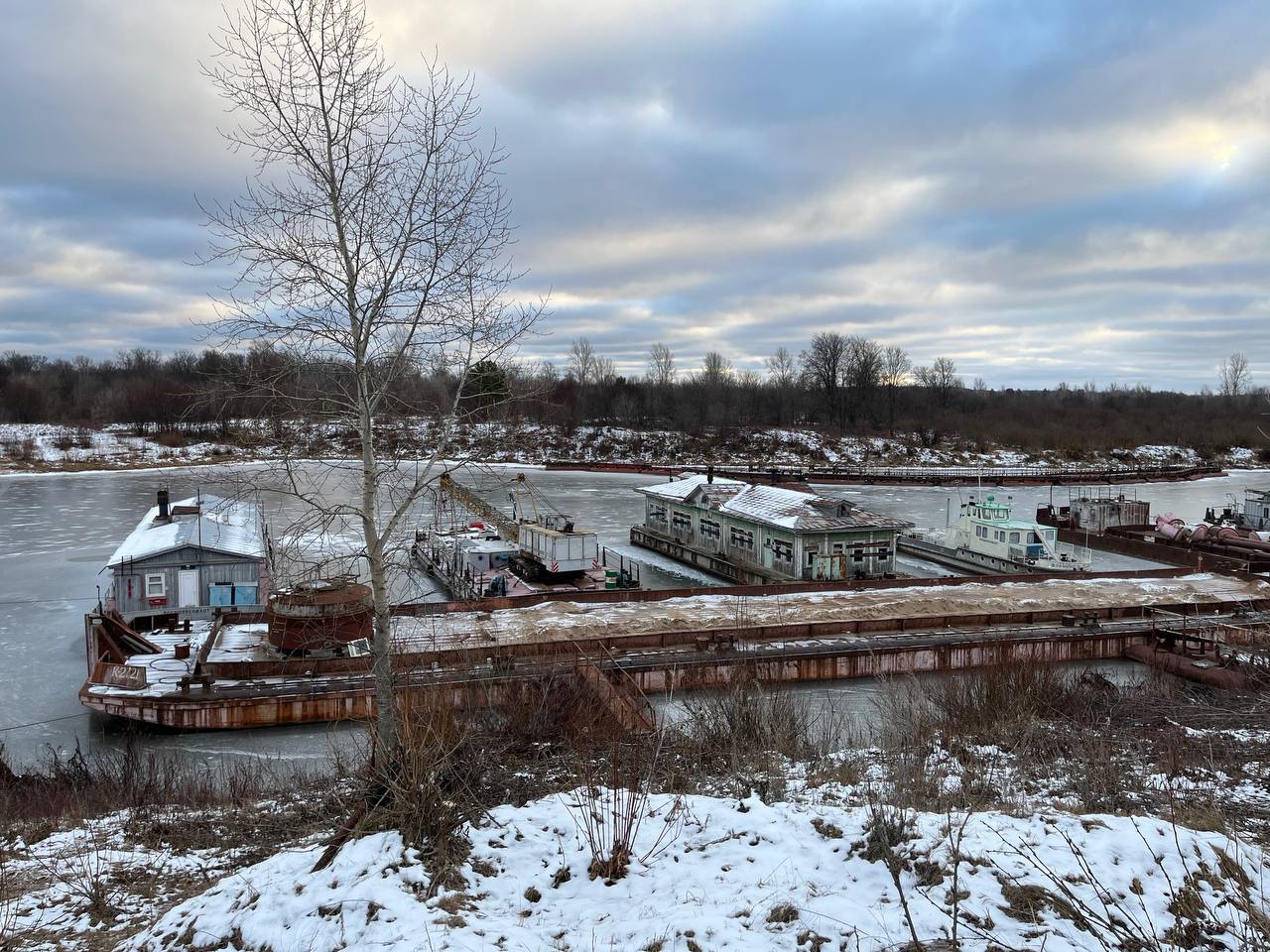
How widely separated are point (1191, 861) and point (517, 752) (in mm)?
7333

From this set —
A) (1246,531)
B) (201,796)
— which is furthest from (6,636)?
(1246,531)

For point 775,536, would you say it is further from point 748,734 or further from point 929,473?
point 929,473

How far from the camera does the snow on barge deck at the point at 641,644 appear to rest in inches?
670

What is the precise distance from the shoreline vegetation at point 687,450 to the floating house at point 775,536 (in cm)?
4677

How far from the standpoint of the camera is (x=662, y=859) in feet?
20.7

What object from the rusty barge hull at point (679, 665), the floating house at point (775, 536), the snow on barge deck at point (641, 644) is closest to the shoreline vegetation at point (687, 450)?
the floating house at point (775, 536)

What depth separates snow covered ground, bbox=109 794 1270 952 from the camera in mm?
5352

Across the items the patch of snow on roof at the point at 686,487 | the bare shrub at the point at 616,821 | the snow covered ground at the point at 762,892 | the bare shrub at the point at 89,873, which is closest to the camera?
the snow covered ground at the point at 762,892

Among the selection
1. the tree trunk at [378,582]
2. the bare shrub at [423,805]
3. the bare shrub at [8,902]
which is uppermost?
the tree trunk at [378,582]

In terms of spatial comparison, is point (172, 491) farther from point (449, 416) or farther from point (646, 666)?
point (449, 416)

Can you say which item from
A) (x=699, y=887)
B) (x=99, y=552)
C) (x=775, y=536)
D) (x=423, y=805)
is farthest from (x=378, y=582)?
(x=99, y=552)

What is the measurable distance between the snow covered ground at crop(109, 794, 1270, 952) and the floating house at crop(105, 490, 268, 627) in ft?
65.8

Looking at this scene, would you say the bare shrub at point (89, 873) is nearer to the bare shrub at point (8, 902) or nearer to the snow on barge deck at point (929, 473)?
the bare shrub at point (8, 902)

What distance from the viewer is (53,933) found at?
6152mm
